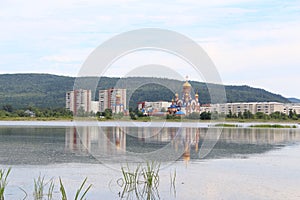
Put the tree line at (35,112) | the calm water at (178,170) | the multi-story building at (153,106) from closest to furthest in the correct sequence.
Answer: the calm water at (178,170)
the multi-story building at (153,106)
the tree line at (35,112)

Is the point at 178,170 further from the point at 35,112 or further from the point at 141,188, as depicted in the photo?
the point at 35,112

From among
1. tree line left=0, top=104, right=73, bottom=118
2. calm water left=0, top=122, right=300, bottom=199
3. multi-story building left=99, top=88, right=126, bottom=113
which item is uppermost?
multi-story building left=99, top=88, right=126, bottom=113

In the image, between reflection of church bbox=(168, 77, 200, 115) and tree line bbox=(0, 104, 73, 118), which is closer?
reflection of church bbox=(168, 77, 200, 115)

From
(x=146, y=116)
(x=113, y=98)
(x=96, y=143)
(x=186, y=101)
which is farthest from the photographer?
(x=146, y=116)

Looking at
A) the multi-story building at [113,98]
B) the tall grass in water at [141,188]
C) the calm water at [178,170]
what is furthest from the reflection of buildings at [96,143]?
the multi-story building at [113,98]

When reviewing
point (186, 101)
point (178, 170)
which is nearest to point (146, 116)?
point (186, 101)

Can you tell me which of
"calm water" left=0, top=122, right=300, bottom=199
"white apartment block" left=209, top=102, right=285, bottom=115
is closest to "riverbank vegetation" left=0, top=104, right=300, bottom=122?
"white apartment block" left=209, top=102, right=285, bottom=115

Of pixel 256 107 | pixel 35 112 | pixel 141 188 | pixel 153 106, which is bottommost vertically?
pixel 141 188

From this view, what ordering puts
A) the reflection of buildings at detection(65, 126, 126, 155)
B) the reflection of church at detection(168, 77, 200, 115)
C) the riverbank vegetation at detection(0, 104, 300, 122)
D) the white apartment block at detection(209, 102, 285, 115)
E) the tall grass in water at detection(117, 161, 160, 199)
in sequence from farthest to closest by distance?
the white apartment block at detection(209, 102, 285, 115), the riverbank vegetation at detection(0, 104, 300, 122), the reflection of church at detection(168, 77, 200, 115), the reflection of buildings at detection(65, 126, 126, 155), the tall grass in water at detection(117, 161, 160, 199)

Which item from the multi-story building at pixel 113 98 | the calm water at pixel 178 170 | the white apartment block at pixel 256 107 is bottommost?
the calm water at pixel 178 170

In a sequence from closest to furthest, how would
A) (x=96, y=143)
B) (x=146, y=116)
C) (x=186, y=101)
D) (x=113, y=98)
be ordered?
(x=96, y=143), (x=113, y=98), (x=186, y=101), (x=146, y=116)

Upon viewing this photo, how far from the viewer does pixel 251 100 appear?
338 ft

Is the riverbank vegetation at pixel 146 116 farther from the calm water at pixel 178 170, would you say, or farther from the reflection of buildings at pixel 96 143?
the calm water at pixel 178 170

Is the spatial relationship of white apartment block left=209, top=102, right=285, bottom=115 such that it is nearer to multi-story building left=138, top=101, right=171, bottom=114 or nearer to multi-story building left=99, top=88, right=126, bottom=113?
multi-story building left=138, top=101, right=171, bottom=114
